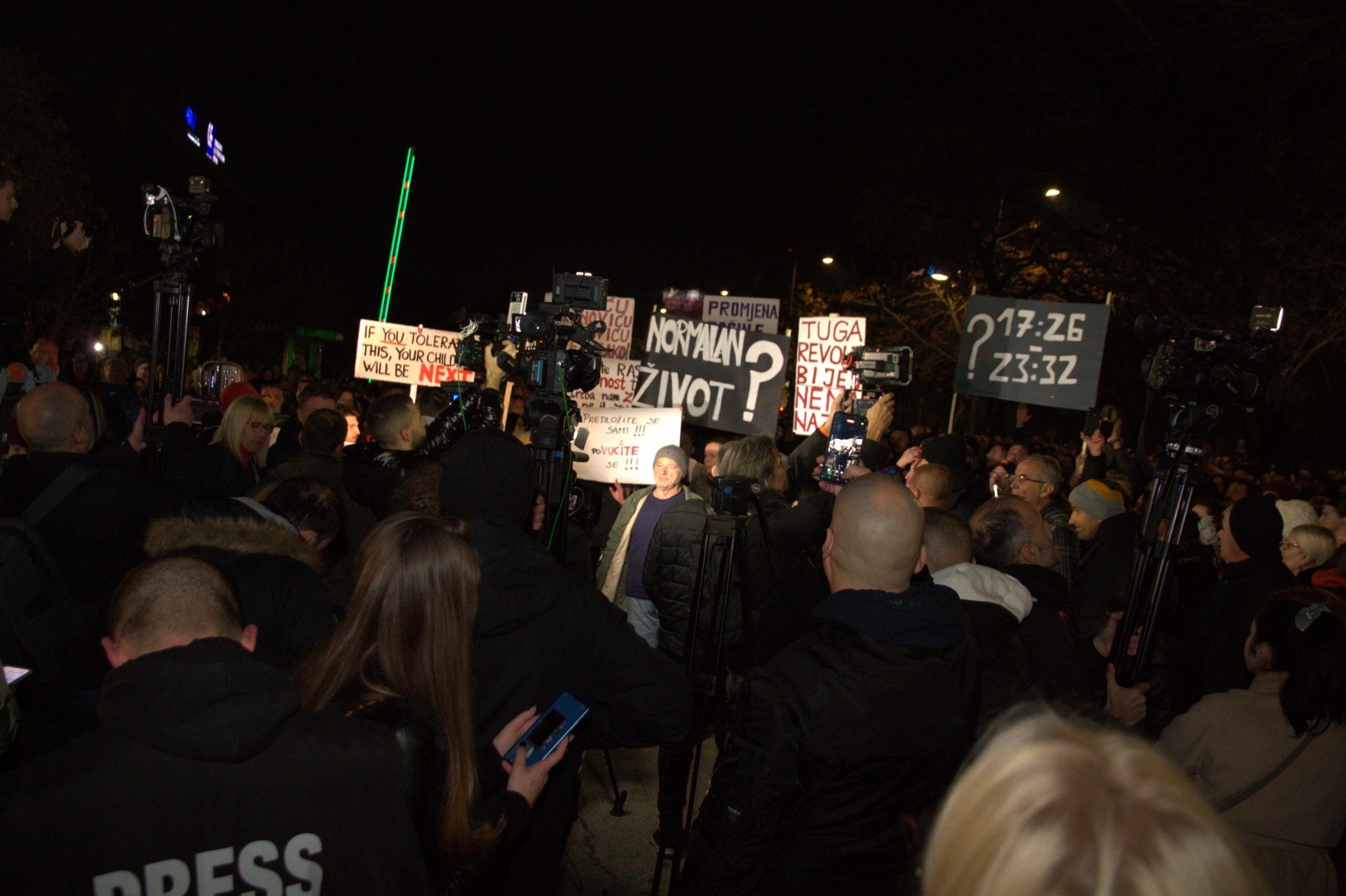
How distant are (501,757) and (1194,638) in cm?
418

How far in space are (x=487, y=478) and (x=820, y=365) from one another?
5699mm

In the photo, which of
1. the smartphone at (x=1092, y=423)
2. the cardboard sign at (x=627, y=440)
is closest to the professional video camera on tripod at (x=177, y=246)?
the cardboard sign at (x=627, y=440)

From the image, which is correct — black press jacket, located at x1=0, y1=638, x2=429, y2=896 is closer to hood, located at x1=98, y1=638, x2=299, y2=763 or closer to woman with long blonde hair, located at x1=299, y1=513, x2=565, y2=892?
hood, located at x1=98, y1=638, x2=299, y2=763

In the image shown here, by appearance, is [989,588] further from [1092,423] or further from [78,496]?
[1092,423]

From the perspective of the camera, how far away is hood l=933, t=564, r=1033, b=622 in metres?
3.19

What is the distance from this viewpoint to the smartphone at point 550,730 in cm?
221

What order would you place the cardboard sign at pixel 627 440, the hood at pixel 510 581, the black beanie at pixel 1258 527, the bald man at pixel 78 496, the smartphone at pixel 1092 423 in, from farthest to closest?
the cardboard sign at pixel 627 440
the smartphone at pixel 1092 423
the black beanie at pixel 1258 527
the bald man at pixel 78 496
the hood at pixel 510 581

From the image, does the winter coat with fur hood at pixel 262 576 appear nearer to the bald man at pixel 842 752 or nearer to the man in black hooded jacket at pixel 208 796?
the man in black hooded jacket at pixel 208 796

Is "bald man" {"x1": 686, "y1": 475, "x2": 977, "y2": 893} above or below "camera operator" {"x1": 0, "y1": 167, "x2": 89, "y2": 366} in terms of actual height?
below

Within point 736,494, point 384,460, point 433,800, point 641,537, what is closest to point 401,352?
point 384,460

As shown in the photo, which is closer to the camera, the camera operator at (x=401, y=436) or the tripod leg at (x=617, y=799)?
the tripod leg at (x=617, y=799)

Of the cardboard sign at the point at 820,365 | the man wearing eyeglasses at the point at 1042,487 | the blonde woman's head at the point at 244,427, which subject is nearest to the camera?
the blonde woman's head at the point at 244,427

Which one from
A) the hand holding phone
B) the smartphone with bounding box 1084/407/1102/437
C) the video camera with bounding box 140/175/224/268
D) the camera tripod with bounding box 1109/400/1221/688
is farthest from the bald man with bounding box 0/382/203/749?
the smartphone with bounding box 1084/407/1102/437

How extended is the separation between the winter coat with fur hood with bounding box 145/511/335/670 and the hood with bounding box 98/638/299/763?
4.24 feet
